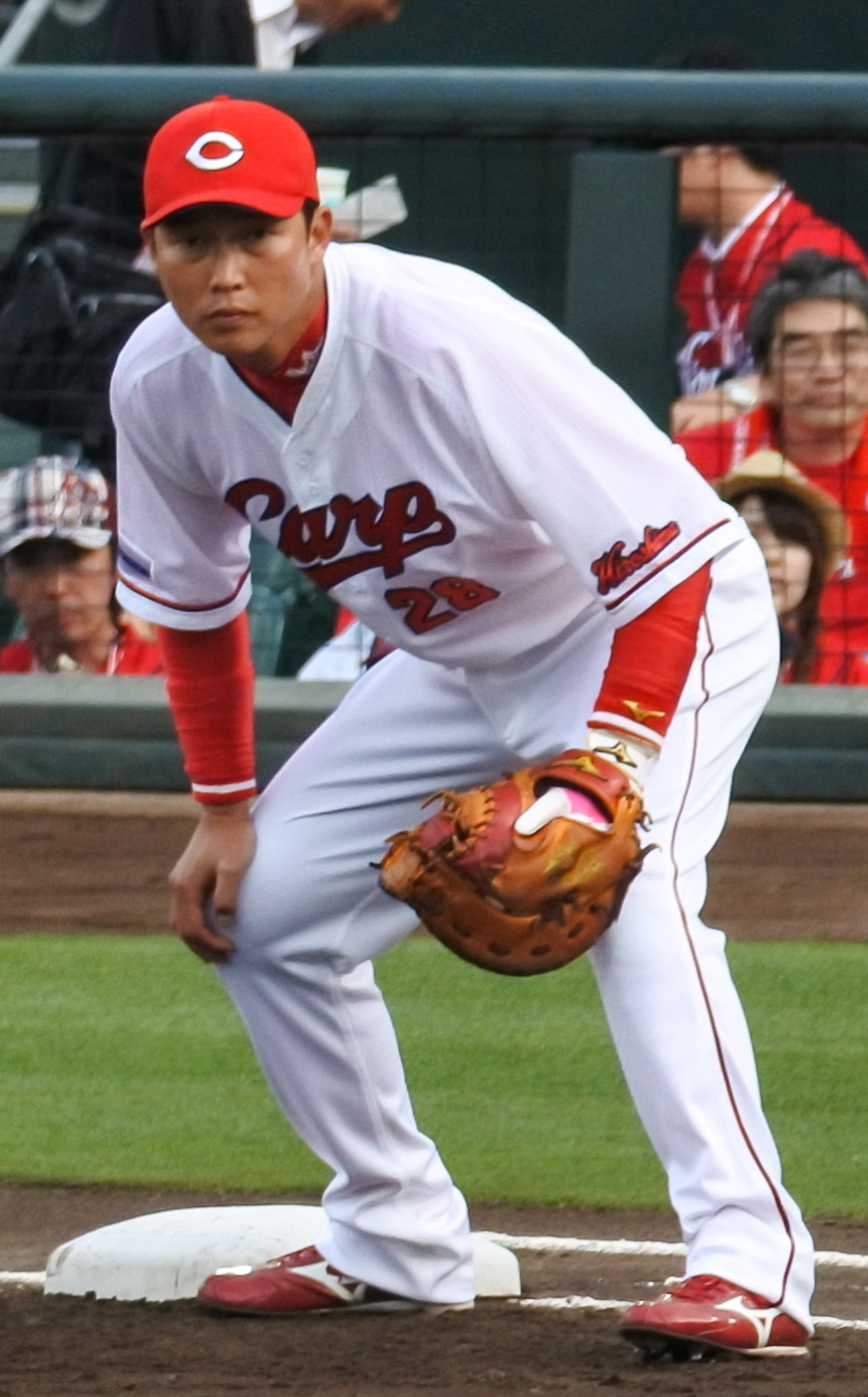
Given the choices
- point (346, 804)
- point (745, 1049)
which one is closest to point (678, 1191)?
point (745, 1049)

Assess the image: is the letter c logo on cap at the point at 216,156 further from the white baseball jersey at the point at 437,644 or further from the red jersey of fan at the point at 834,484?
the red jersey of fan at the point at 834,484

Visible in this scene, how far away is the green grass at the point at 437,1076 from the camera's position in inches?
158

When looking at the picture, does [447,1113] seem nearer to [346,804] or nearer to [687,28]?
[346,804]

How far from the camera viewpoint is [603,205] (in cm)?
529

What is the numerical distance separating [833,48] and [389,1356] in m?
6.48

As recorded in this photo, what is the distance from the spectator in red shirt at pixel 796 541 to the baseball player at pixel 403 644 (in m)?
2.21

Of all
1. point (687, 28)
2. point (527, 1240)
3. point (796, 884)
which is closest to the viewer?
point (527, 1240)

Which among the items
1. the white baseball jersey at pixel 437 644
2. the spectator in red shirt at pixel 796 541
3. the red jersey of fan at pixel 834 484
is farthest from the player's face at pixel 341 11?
the white baseball jersey at pixel 437 644

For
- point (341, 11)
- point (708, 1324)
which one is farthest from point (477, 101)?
point (708, 1324)

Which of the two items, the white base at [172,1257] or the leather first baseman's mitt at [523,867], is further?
the white base at [172,1257]

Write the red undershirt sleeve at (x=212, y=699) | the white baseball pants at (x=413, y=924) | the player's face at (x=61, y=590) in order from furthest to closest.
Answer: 1. the player's face at (x=61, y=590)
2. the red undershirt sleeve at (x=212, y=699)
3. the white baseball pants at (x=413, y=924)

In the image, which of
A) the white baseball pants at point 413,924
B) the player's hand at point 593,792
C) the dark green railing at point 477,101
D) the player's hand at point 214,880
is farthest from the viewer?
the dark green railing at point 477,101

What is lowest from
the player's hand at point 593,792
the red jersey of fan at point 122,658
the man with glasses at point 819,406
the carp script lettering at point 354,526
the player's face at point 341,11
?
the player's hand at point 593,792

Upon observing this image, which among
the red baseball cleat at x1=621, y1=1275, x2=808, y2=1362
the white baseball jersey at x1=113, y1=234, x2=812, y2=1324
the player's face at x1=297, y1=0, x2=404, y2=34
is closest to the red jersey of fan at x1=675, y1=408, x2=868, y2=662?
the player's face at x1=297, y1=0, x2=404, y2=34
